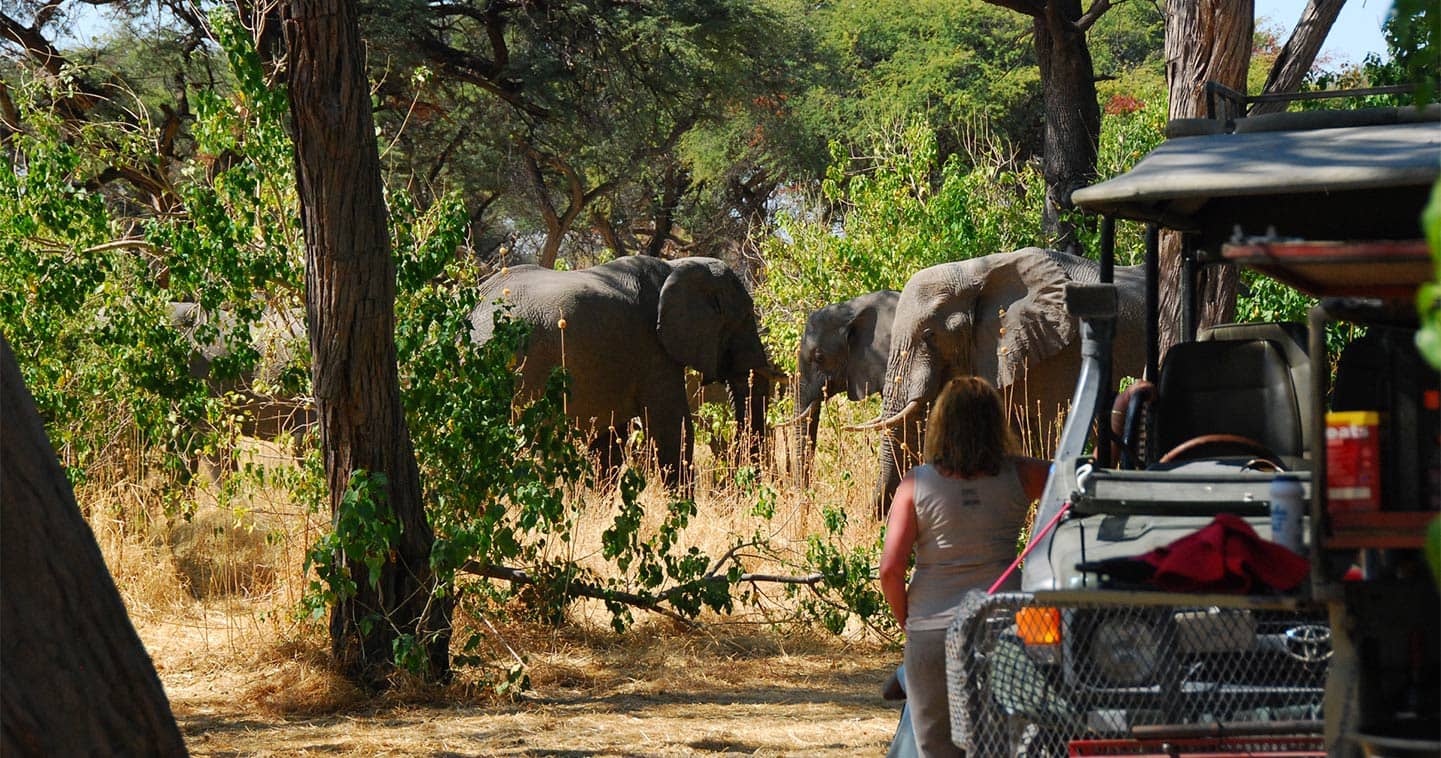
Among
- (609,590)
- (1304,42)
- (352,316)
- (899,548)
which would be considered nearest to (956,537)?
(899,548)

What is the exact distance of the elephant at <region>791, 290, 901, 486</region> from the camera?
12859mm

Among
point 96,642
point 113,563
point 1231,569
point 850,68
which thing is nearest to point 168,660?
point 113,563

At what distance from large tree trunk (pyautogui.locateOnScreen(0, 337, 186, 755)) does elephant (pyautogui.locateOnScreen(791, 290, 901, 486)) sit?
938 centimetres

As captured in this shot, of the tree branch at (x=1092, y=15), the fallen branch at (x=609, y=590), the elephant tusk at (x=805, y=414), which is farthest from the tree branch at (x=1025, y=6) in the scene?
the fallen branch at (x=609, y=590)

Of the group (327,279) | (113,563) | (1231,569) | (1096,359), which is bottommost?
(113,563)

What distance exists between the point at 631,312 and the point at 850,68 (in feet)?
44.4

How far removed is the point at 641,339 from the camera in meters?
14.9

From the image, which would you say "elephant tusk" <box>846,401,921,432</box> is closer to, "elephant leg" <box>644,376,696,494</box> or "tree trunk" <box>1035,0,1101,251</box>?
"tree trunk" <box>1035,0,1101,251</box>

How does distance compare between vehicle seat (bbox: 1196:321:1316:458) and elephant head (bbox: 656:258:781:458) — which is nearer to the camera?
vehicle seat (bbox: 1196:321:1316:458)

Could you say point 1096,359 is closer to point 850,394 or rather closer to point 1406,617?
point 1406,617

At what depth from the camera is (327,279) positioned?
661 cm

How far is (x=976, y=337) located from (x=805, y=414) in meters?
1.84

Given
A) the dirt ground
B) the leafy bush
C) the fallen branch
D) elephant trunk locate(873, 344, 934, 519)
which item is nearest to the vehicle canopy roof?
the dirt ground

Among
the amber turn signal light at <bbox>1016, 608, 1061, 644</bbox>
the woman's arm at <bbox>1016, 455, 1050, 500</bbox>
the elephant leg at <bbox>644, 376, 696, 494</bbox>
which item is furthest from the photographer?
the elephant leg at <bbox>644, 376, 696, 494</bbox>
